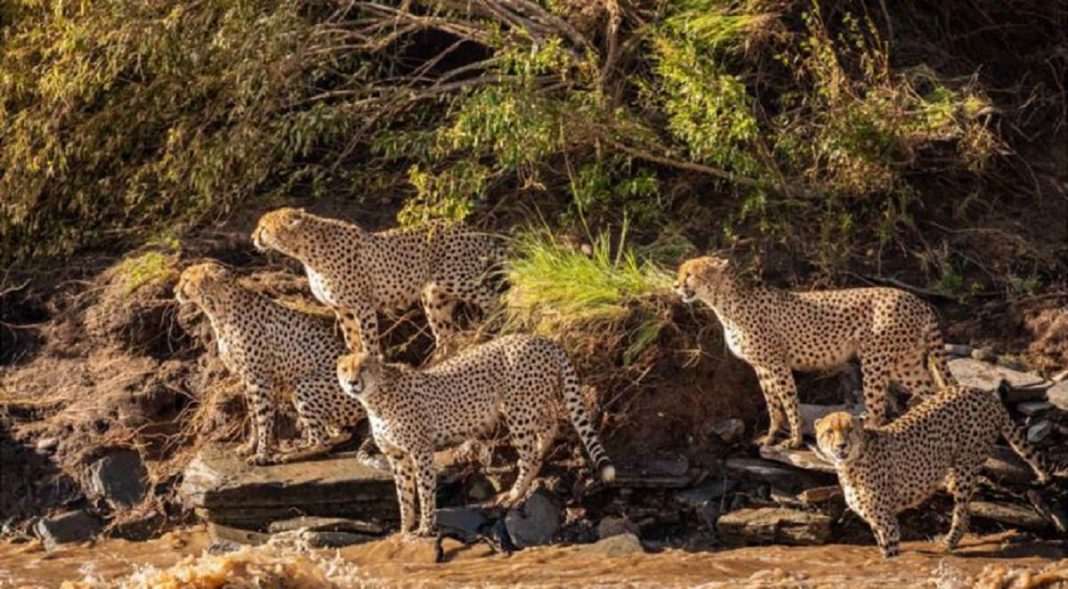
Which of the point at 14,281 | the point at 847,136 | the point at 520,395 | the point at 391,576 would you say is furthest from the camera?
the point at 14,281

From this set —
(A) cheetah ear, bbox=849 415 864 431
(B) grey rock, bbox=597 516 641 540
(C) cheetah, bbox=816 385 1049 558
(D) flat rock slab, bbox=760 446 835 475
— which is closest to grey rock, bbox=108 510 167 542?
(B) grey rock, bbox=597 516 641 540

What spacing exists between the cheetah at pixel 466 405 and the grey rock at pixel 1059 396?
2.45 meters

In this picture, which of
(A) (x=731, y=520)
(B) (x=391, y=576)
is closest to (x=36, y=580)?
(B) (x=391, y=576)

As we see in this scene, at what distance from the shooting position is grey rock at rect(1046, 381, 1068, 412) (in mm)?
12414

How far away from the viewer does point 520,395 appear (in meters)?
12.4

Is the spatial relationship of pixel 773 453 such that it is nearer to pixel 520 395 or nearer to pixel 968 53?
pixel 520 395

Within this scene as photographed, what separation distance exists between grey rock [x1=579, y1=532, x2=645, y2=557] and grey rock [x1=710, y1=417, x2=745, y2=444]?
0.95 metres

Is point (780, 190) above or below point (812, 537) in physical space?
above

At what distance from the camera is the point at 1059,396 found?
12.5 metres

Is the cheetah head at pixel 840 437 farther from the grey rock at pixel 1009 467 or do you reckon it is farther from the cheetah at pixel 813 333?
the grey rock at pixel 1009 467

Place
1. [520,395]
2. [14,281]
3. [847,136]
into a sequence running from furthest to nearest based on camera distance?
[14,281]
[847,136]
[520,395]

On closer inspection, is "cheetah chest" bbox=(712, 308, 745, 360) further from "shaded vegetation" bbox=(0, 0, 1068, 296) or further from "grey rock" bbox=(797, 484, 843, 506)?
"shaded vegetation" bbox=(0, 0, 1068, 296)

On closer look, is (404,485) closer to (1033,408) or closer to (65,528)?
(65,528)

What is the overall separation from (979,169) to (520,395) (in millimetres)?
3802
